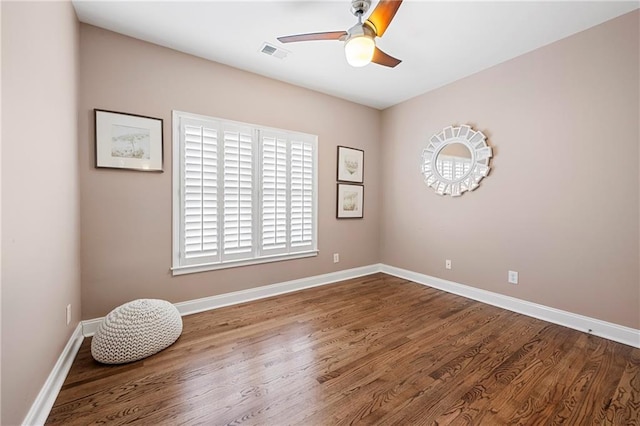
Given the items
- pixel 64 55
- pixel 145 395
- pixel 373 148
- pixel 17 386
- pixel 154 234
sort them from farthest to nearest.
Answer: pixel 373 148 < pixel 154 234 < pixel 64 55 < pixel 145 395 < pixel 17 386

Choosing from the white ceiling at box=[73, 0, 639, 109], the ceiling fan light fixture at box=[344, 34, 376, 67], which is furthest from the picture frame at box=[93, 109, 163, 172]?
the ceiling fan light fixture at box=[344, 34, 376, 67]

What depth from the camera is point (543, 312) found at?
2758 millimetres

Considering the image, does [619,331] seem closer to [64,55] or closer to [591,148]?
[591,148]

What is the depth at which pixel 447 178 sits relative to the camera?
140 inches

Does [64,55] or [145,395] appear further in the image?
[64,55]

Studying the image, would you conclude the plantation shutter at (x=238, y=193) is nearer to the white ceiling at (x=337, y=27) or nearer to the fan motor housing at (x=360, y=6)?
the white ceiling at (x=337, y=27)

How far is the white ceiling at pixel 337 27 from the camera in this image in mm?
2172

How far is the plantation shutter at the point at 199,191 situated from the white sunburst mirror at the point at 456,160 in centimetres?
275

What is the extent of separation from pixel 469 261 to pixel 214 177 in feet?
10.3

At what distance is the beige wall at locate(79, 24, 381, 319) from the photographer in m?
2.38

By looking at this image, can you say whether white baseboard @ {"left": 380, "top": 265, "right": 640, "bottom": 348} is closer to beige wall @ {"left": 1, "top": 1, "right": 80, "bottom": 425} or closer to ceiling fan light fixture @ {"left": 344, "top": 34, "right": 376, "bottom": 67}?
ceiling fan light fixture @ {"left": 344, "top": 34, "right": 376, "bottom": 67}

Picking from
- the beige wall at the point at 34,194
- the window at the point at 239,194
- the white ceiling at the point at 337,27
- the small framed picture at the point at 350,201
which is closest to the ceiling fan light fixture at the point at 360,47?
the white ceiling at the point at 337,27

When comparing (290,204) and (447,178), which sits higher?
(447,178)

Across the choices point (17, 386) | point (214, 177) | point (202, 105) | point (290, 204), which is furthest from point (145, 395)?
point (202, 105)
